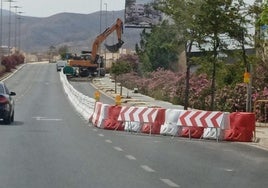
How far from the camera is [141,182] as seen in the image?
1280 cm

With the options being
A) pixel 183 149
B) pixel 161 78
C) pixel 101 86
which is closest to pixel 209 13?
pixel 183 149

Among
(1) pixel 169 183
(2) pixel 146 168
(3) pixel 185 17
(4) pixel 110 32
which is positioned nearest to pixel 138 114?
(3) pixel 185 17

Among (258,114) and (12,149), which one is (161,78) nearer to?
(258,114)

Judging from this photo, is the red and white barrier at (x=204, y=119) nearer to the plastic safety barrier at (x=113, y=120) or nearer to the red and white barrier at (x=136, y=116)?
the red and white barrier at (x=136, y=116)

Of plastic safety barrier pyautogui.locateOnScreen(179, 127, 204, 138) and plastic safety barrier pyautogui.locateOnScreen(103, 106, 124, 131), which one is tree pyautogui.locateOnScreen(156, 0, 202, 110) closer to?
plastic safety barrier pyautogui.locateOnScreen(103, 106, 124, 131)

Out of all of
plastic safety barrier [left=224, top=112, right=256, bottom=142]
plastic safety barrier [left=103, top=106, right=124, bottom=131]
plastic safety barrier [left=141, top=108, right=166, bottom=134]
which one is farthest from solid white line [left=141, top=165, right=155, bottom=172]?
plastic safety barrier [left=103, top=106, right=124, bottom=131]

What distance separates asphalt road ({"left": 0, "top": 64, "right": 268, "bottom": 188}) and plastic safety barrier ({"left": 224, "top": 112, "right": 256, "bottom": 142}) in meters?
0.81

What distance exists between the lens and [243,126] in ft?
78.1

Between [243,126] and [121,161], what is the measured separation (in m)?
8.48

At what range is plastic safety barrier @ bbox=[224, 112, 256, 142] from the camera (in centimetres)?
2372

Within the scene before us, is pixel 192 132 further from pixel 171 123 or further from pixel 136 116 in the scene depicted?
pixel 136 116

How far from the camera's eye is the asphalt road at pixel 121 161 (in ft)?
42.4

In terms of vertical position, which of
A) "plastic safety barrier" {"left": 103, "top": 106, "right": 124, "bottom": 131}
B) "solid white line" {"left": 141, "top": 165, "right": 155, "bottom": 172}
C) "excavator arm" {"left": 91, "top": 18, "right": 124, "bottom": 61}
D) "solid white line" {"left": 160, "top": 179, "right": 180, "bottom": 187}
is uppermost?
"excavator arm" {"left": 91, "top": 18, "right": 124, "bottom": 61}

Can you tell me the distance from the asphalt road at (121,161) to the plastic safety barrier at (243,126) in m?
0.81
